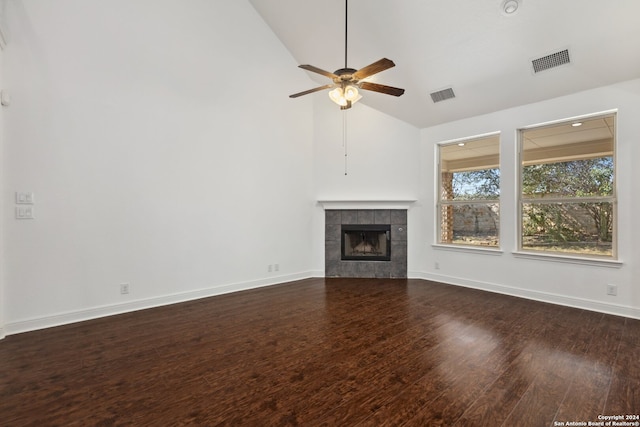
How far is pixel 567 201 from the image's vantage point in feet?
13.0

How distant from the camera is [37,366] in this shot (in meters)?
2.34

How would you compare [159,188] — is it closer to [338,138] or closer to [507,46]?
[338,138]

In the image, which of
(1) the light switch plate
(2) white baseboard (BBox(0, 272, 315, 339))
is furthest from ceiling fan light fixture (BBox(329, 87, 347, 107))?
(1) the light switch plate

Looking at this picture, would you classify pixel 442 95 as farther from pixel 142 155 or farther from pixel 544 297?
pixel 142 155

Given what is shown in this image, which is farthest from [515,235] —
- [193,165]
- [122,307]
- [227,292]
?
[122,307]

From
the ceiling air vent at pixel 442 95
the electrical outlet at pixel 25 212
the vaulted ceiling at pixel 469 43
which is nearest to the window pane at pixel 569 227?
the vaulted ceiling at pixel 469 43

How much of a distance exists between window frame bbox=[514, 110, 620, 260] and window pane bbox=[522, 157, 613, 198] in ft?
0.19

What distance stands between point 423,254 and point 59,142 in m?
5.48

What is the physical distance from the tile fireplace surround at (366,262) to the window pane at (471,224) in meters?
0.73

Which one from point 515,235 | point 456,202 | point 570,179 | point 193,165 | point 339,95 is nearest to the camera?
point 339,95

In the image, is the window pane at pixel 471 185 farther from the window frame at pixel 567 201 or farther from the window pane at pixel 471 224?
the window frame at pixel 567 201

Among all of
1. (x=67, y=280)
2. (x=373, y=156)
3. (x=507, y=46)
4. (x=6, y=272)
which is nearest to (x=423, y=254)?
(x=373, y=156)

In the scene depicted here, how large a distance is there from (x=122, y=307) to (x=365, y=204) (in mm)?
4080

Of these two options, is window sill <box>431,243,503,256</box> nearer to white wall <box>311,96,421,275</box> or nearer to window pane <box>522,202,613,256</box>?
window pane <box>522,202,613,256</box>
